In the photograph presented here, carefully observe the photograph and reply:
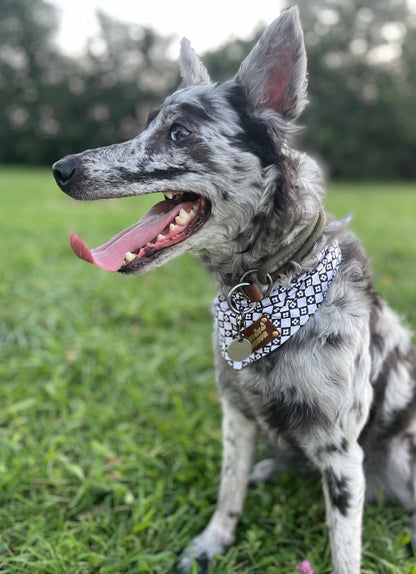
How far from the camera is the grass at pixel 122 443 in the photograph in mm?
2268

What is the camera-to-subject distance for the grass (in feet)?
7.44

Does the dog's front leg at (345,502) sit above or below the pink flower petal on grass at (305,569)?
above

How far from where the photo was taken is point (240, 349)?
199 cm

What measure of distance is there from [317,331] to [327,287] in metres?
0.19

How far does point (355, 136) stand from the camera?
2919 centimetres

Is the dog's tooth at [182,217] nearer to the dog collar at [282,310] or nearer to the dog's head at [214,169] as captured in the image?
the dog's head at [214,169]

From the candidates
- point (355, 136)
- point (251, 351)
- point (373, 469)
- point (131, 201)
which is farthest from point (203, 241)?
point (355, 136)

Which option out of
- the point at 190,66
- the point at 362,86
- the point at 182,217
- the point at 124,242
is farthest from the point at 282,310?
the point at 362,86

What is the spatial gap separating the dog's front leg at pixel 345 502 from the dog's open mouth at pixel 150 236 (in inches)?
42.9

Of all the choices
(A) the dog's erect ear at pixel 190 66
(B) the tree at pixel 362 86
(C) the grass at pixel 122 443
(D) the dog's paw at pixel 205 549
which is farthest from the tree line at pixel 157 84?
(D) the dog's paw at pixel 205 549

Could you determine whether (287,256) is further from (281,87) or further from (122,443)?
(122,443)

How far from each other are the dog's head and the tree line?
2487cm

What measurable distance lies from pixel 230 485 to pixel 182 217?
135 centimetres

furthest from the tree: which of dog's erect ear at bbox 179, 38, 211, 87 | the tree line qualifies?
dog's erect ear at bbox 179, 38, 211, 87
